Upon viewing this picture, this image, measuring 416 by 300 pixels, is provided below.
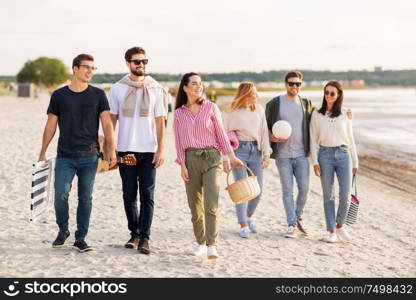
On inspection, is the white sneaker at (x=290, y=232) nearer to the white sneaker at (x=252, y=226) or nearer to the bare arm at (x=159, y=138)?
the white sneaker at (x=252, y=226)

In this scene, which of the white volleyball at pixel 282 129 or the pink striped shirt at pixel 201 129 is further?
the white volleyball at pixel 282 129

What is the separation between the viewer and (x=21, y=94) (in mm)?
61594

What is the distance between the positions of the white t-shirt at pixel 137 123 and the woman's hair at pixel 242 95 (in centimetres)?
109

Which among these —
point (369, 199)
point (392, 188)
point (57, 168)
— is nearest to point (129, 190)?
point (57, 168)

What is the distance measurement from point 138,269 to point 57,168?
1.24m

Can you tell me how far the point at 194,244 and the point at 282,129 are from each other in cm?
156

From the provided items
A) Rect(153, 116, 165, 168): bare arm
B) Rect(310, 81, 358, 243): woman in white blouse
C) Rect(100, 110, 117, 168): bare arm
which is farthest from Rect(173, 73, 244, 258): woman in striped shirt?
Rect(310, 81, 358, 243): woman in white blouse

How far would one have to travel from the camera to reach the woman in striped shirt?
18.0 ft

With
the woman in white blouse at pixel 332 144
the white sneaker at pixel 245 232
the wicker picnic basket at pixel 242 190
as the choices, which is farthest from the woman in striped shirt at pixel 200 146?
the woman in white blouse at pixel 332 144

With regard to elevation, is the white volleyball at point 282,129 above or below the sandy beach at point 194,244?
above

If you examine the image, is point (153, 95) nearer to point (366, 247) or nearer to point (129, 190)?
point (129, 190)

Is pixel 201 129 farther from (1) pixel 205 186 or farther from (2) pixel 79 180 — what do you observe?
(2) pixel 79 180

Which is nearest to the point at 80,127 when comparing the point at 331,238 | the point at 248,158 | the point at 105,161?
the point at 105,161

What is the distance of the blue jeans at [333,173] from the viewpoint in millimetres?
6363
